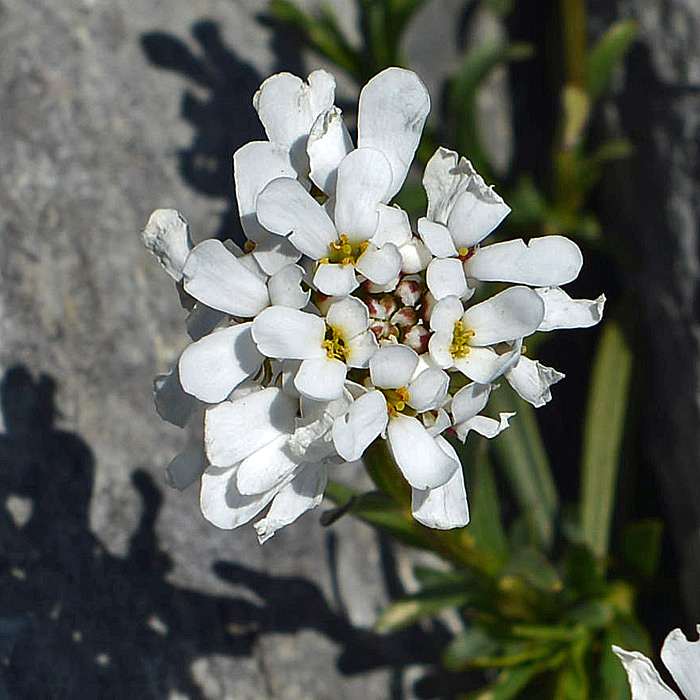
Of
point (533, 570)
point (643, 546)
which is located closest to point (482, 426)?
point (533, 570)

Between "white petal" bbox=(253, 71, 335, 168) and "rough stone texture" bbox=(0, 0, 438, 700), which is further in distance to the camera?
"rough stone texture" bbox=(0, 0, 438, 700)

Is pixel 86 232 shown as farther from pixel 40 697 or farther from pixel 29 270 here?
pixel 40 697

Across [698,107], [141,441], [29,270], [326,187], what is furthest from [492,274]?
[698,107]

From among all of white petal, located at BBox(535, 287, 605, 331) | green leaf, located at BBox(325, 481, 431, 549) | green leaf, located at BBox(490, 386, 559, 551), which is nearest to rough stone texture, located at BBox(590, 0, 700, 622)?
green leaf, located at BBox(490, 386, 559, 551)

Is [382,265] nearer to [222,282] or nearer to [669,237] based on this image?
[222,282]

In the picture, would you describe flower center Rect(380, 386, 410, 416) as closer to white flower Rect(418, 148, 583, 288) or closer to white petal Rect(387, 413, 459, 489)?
white petal Rect(387, 413, 459, 489)

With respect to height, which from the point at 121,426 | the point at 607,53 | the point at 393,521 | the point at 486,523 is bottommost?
the point at 486,523
